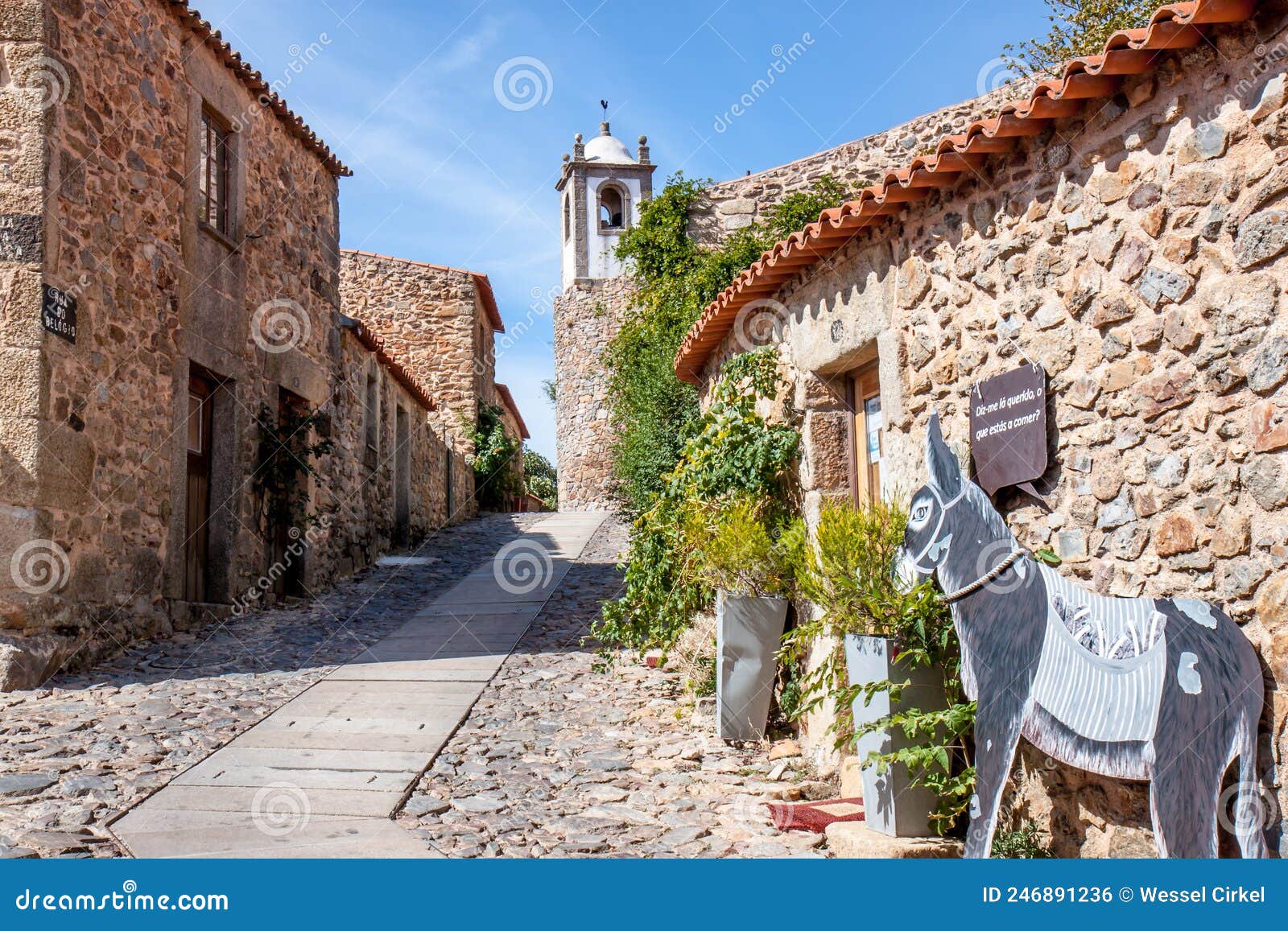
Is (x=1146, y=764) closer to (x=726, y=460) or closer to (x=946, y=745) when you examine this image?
(x=946, y=745)

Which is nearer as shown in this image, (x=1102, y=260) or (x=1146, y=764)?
(x=1146, y=764)

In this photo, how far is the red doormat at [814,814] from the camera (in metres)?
4.29

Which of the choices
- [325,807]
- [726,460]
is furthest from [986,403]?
[325,807]

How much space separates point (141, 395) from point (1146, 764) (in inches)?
287

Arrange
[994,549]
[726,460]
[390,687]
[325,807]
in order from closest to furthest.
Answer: [994,549] < [325,807] < [726,460] < [390,687]

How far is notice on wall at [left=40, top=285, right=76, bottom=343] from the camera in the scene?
6.61 meters

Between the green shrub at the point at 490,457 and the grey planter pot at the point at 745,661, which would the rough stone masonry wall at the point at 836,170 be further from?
the green shrub at the point at 490,457

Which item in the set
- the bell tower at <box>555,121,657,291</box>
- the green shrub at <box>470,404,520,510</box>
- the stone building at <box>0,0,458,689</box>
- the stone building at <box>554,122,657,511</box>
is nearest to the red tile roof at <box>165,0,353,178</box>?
the stone building at <box>0,0,458,689</box>

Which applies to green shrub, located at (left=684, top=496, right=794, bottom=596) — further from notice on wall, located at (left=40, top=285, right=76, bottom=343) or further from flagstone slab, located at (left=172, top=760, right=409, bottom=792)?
notice on wall, located at (left=40, top=285, right=76, bottom=343)

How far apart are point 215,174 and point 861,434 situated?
6.97m

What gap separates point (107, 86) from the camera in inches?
293

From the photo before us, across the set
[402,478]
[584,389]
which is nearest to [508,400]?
[584,389]

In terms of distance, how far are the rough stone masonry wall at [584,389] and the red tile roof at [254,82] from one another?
11580 mm

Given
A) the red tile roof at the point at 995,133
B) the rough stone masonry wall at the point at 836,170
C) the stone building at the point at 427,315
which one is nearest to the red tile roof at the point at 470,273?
the stone building at the point at 427,315
